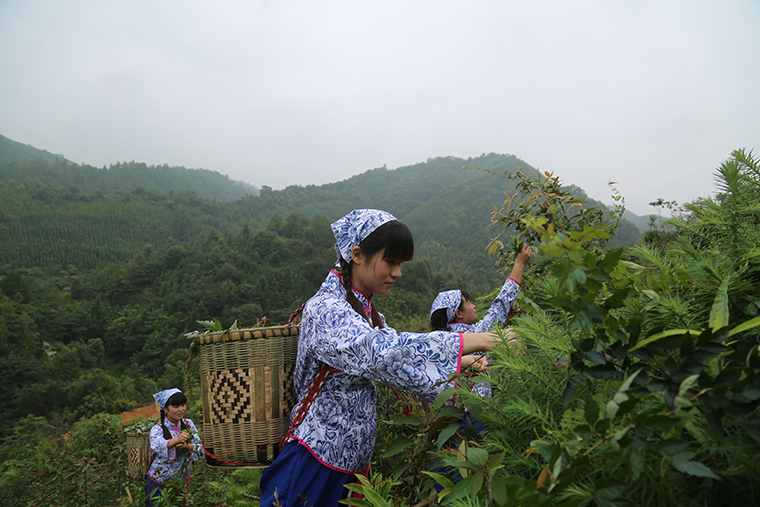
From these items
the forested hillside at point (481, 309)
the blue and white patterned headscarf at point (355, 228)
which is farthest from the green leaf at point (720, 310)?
the blue and white patterned headscarf at point (355, 228)

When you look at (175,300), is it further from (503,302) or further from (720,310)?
(720,310)

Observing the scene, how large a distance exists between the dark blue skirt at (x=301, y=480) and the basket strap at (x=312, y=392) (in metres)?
0.08

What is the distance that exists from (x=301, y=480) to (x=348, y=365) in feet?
1.80

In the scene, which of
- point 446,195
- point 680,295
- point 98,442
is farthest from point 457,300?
point 446,195

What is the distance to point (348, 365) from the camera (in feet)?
4.46

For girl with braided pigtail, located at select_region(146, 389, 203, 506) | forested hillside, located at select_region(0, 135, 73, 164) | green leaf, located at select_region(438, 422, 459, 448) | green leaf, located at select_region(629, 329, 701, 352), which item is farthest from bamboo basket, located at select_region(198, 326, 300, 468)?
forested hillside, located at select_region(0, 135, 73, 164)

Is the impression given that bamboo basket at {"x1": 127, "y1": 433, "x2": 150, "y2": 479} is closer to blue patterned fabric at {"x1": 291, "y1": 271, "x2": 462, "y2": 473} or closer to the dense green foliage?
the dense green foliage

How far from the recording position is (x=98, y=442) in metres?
9.15

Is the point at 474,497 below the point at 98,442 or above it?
above

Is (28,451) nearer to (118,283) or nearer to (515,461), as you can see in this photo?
(515,461)

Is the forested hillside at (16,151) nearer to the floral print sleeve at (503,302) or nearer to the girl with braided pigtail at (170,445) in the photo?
the girl with braided pigtail at (170,445)

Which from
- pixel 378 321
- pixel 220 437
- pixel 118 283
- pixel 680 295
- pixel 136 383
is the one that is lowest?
pixel 136 383

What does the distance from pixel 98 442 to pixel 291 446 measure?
1021 centimetres

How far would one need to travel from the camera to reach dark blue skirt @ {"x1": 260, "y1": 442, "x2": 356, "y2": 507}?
5.01 feet
